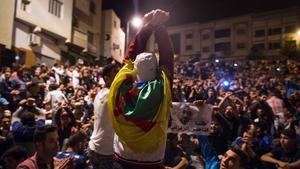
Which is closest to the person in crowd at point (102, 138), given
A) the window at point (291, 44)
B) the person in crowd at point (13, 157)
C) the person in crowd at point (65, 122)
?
the person in crowd at point (13, 157)

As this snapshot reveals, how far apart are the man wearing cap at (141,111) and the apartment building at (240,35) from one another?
153 ft

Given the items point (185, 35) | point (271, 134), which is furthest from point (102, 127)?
point (185, 35)

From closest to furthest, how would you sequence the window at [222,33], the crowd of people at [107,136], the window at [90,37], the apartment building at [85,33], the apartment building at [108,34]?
the crowd of people at [107,136], the apartment building at [85,33], the window at [90,37], the apartment building at [108,34], the window at [222,33]

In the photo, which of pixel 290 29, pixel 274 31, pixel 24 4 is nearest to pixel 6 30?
pixel 24 4

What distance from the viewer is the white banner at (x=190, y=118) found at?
5.03 meters

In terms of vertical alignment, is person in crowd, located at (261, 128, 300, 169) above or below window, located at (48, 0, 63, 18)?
below

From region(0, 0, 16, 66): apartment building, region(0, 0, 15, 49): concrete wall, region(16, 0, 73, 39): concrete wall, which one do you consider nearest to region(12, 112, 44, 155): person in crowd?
region(0, 0, 16, 66): apartment building

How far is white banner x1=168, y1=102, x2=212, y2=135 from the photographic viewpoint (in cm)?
503

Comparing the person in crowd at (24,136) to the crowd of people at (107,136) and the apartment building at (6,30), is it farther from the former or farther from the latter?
the apartment building at (6,30)

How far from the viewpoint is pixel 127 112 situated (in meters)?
2.52

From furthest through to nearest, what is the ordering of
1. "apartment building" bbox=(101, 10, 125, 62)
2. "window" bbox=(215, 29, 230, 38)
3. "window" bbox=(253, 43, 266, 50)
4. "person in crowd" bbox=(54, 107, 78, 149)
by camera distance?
1. "window" bbox=(215, 29, 230, 38)
2. "window" bbox=(253, 43, 266, 50)
3. "apartment building" bbox=(101, 10, 125, 62)
4. "person in crowd" bbox=(54, 107, 78, 149)

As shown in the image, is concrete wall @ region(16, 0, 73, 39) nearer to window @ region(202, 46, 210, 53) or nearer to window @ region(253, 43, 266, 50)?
window @ region(253, 43, 266, 50)

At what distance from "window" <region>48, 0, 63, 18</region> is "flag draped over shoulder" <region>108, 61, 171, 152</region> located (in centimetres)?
2301

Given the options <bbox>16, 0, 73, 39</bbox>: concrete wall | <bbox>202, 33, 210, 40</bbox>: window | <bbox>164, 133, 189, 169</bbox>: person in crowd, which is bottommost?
<bbox>164, 133, 189, 169</bbox>: person in crowd
